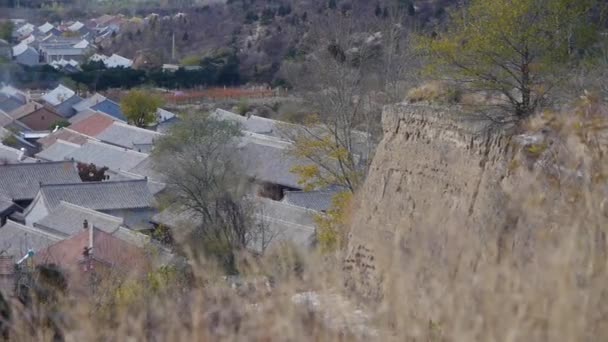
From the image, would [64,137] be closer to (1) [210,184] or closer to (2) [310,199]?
(2) [310,199]

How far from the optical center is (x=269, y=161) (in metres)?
18.3

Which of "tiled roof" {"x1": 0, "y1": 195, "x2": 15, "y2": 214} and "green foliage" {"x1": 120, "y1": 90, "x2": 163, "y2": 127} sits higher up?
"tiled roof" {"x1": 0, "y1": 195, "x2": 15, "y2": 214}

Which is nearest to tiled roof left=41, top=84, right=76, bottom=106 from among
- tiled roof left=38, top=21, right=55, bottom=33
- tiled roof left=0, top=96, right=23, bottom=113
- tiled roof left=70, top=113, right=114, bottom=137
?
tiled roof left=0, top=96, right=23, bottom=113

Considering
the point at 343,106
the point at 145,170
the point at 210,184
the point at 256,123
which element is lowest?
the point at 256,123

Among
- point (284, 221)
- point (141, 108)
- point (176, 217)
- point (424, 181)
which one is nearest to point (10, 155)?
point (141, 108)

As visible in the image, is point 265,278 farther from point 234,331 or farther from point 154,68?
point 154,68

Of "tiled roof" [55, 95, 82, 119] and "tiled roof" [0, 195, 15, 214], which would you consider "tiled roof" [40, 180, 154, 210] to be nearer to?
"tiled roof" [0, 195, 15, 214]

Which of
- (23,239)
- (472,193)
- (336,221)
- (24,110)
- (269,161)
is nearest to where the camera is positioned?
(472,193)

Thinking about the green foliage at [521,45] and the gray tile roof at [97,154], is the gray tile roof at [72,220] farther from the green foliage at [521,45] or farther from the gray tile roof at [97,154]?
the green foliage at [521,45]

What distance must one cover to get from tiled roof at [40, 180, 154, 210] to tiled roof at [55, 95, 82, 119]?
10.8 m

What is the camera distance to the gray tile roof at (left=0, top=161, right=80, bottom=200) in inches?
701

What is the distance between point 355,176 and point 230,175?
8.80 feet

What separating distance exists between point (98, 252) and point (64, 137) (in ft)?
42.1

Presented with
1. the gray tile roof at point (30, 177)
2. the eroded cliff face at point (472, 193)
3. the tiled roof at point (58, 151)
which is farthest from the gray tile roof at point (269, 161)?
the eroded cliff face at point (472, 193)
